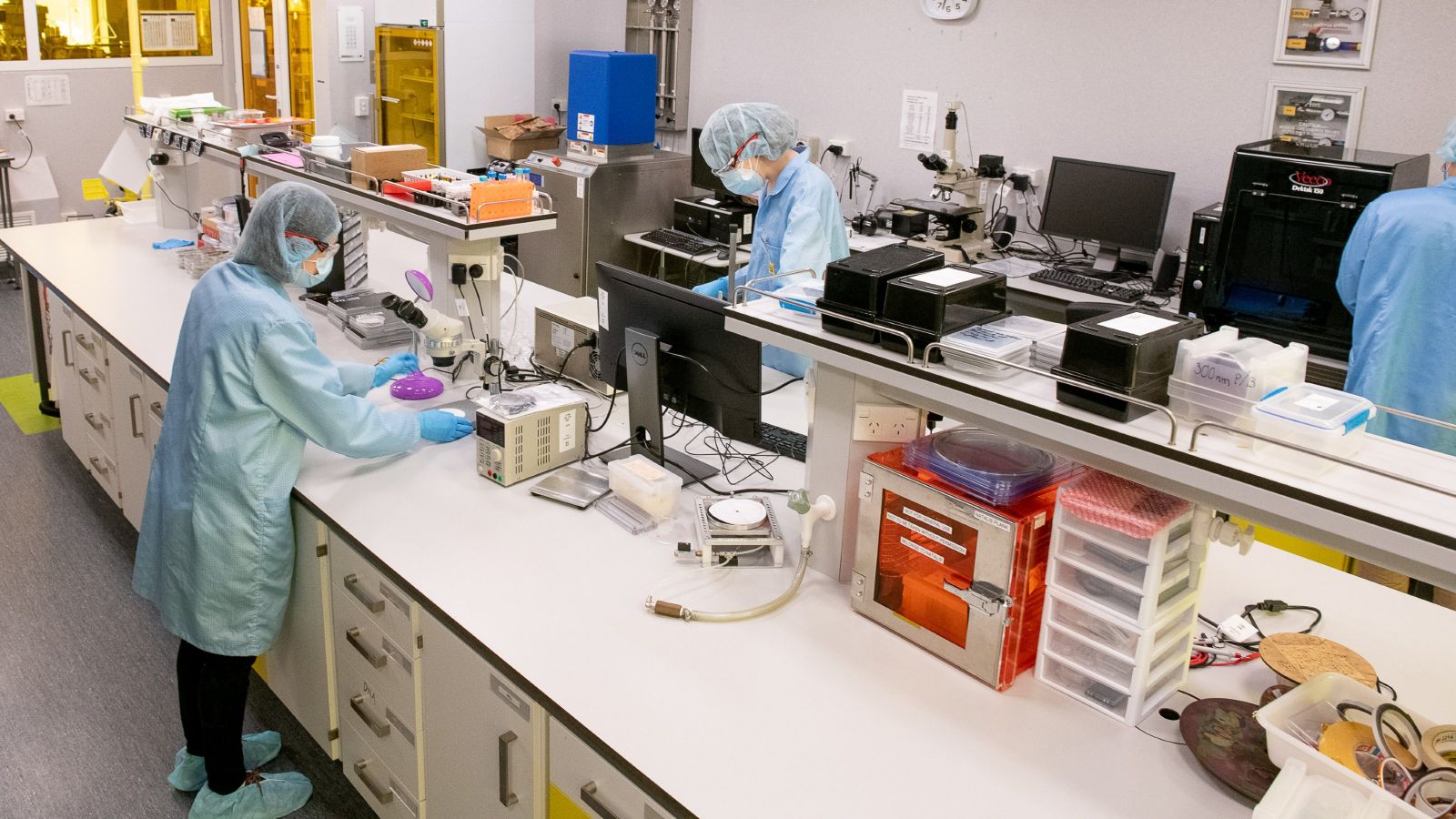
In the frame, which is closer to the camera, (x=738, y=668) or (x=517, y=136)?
(x=738, y=668)

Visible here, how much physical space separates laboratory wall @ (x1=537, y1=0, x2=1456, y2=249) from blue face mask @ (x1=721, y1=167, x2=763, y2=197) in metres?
1.64

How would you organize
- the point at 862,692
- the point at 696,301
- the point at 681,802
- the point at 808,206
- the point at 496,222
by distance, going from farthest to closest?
1. the point at 808,206
2. the point at 496,222
3. the point at 696,301
4. the point at 862,692
5. the point at 681,802

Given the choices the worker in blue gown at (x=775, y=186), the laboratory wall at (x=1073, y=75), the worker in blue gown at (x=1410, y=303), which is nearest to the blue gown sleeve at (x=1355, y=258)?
the worker in blue gown at (x=1410, y=303)

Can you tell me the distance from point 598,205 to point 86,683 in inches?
121

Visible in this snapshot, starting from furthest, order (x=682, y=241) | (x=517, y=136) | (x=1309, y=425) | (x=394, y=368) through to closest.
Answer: (x=517, y=136), (x=682, y=241), (x=394, y=368), (x=1309, y=425)

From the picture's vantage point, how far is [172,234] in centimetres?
436

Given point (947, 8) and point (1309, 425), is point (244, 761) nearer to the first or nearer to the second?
point (1309, 425)

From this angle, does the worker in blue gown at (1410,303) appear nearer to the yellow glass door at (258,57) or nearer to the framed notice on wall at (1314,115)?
the framed notice on wall at (1314,115)

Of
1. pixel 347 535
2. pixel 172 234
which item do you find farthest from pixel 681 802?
pixel 172 234

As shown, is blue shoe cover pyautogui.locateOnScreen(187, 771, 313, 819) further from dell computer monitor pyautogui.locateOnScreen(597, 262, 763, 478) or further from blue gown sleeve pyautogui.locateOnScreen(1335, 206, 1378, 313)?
blue gown sleeve pyautogui.locateOnScreen(1335, 206, 1378, 313)

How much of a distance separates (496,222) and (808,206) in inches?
38.4

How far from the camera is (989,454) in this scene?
1.82 m

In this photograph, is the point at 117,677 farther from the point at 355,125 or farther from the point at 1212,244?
the point at 355,125

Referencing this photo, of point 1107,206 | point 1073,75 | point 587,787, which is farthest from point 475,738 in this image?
point 1073,75
